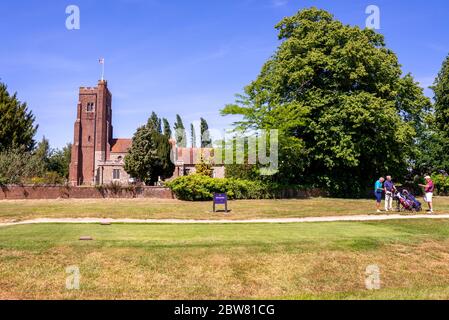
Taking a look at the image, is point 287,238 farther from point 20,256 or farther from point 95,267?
point 20,256

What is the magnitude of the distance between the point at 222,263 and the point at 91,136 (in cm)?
6538

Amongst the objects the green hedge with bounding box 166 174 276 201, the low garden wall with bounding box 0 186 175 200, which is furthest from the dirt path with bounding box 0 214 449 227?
the low garden wall with bounding box 0 186 175 200

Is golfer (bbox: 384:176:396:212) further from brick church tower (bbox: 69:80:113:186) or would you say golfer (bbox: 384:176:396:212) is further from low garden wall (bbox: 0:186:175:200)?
brick church tower (bbox: 69:80:113:186)

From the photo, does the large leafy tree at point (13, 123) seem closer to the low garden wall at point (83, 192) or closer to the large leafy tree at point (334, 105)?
the low garden wall at point (83, 192)

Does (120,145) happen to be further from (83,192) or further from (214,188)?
(214,188)

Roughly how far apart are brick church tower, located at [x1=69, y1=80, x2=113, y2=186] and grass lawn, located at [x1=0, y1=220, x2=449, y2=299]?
188 ft

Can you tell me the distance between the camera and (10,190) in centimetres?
3088

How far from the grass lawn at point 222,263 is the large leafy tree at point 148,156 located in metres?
34.2

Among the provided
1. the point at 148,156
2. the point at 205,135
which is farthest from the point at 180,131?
the point at 148,156

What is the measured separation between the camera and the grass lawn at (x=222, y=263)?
907 centimetres

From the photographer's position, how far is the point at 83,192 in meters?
31.5

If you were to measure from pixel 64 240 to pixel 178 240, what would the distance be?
3.56m

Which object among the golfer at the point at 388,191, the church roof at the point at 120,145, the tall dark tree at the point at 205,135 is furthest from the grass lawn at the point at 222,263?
the church roof at the point at 120,145
